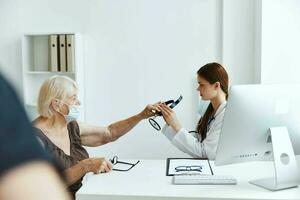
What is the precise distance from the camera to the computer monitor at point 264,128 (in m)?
1.75

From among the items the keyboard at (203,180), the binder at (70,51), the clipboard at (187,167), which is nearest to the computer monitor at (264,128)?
the keyboard at (203,180)

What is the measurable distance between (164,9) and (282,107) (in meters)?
2.39

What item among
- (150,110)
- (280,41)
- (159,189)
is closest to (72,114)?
(150,110)

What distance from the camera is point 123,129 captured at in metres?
2.95

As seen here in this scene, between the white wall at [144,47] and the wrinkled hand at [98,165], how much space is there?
6.45 ft

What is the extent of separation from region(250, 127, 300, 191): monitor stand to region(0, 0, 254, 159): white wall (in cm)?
212

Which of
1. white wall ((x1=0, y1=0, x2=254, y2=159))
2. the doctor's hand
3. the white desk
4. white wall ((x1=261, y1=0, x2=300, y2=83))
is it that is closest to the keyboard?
the white desk

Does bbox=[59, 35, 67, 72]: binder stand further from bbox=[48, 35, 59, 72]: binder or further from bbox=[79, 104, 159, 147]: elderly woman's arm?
bbox=[79, 104, 159, 147]: elderly woman's arm

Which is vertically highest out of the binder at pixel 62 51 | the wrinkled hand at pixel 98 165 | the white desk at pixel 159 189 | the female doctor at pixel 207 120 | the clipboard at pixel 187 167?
the binder at pixel 62 51

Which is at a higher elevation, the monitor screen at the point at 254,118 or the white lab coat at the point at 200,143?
the monitor screen at the point at 254,118

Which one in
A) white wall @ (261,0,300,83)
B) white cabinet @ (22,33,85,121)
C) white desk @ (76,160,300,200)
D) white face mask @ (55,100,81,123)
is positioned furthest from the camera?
white cabinet @ (22,33,85,121)

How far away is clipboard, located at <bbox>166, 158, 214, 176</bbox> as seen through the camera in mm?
2059

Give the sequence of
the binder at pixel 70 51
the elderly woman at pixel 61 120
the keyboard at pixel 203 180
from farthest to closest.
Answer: the binder at pixel 70 51 < the elderly woman at pixel 61 120 < the keyboard at pixel 203 180

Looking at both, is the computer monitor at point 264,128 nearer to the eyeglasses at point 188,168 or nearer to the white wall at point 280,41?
the eyeglasses at point 188,168
